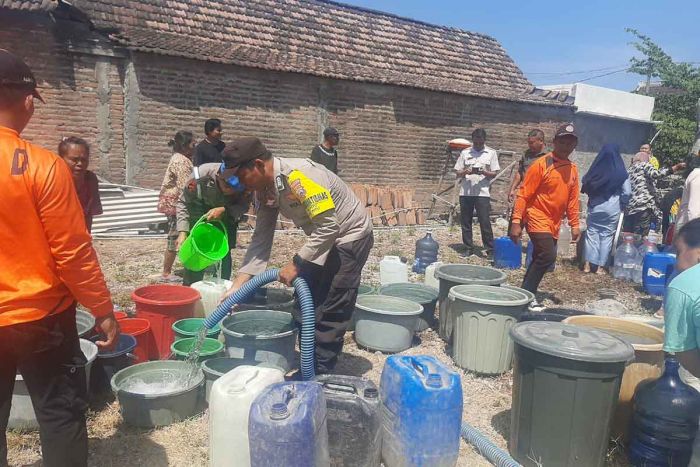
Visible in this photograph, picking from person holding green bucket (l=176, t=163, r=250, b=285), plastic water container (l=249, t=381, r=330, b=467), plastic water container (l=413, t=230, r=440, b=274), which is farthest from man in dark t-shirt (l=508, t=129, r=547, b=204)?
plastic water container (l=249, t=381, r=330, b=467)

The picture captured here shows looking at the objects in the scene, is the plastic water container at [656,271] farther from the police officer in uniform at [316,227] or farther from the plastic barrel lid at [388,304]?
the police officer in uniform at [316,227]

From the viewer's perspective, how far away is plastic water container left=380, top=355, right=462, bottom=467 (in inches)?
106

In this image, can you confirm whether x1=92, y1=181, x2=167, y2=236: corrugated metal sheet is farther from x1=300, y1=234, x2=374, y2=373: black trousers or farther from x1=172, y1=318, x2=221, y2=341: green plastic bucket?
x1=300, y1=234, x2=374, y2=373: black trousers

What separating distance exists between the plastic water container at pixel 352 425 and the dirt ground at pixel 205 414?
78 centimetres

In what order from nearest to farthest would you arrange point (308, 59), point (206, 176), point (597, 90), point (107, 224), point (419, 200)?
point (206, 176)
point (107, 224)
point (308, 59)
point (419, 200)
point (597, 90)

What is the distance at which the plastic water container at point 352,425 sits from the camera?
2541mm

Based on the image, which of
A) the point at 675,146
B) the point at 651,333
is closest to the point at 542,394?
the point at 651,333

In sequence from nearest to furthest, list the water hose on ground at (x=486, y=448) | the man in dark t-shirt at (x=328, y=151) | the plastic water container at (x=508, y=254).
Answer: the water hose on ground at (x=486, y=448), the plastic water container at (x=508, y=254), the man in dark t-shirt at (x=328, y=151)

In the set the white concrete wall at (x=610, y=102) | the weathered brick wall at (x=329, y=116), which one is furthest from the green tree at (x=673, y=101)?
the weathered brick wall at (x=329, y=116)

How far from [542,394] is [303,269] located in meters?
1.64

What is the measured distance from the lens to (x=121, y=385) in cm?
334

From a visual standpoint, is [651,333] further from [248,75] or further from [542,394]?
[248,75]

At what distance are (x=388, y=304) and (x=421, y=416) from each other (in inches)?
82.2

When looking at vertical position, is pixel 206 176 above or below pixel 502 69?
below
